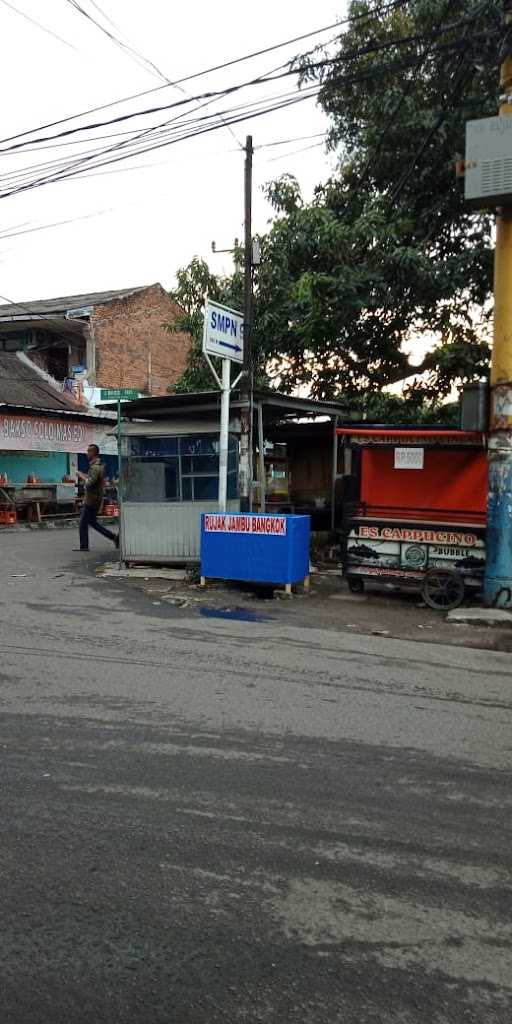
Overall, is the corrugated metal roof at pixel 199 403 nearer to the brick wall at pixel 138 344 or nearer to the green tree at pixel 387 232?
the green tree at pixel 387 232

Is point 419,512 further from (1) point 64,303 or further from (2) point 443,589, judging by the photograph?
(1) point 64,303

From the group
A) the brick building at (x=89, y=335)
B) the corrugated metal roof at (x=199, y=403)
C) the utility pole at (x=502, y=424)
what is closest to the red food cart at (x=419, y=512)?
the utility pole at (x=502, y=424)

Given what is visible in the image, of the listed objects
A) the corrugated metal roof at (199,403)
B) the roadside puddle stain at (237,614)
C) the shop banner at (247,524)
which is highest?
the corrugated metal roof at (199,403)

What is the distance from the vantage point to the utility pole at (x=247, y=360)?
41.0 feet

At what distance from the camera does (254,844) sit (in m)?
3.51

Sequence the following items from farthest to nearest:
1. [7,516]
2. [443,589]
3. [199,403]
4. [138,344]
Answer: [138,344] < [7,516] < [199,403] < [443,589]

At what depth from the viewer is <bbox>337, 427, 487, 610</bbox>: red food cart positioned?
10172 millimetres

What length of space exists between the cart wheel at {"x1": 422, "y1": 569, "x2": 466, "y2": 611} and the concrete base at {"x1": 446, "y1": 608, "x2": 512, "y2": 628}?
473 mm

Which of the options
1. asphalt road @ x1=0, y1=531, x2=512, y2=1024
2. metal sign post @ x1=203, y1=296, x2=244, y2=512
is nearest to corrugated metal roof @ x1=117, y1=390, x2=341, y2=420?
metal sign post @ x1=203, y1=296, x2=244, y2=512

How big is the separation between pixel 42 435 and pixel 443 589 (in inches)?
738

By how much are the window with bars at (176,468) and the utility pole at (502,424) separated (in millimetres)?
4603

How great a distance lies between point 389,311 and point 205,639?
927 cm

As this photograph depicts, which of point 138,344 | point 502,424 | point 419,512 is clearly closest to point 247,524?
point 419,512

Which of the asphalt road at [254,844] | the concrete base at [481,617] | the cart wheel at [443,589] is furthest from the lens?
the cart wheel at [443,589]
